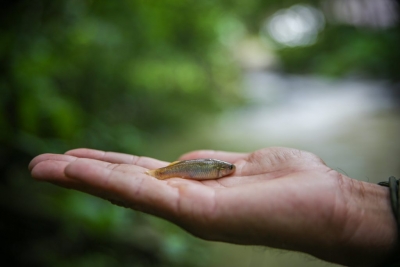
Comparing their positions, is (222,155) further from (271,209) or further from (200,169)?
(271,209)

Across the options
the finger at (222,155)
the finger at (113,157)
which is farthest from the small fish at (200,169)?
the finger at (222,155)

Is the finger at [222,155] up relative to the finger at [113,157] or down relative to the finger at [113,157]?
up

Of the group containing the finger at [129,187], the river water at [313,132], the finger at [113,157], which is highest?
the river water at [313,132]

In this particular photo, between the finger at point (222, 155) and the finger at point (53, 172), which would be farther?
the finger at point (222, 155)

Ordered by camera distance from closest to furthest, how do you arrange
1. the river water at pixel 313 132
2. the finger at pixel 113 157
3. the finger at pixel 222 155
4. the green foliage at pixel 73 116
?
1. the finger at pixel 113 157
2. the finger at pixel 222 155
3. the green foliage at pixel 73 116
4. the river water at pixel 313 132

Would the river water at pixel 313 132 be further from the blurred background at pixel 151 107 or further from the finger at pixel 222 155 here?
the finger at pixel 222 155

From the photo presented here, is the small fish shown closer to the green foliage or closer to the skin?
the skin

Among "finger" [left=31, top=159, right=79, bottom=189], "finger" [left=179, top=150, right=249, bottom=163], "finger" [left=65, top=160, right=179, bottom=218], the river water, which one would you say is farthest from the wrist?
the river water
